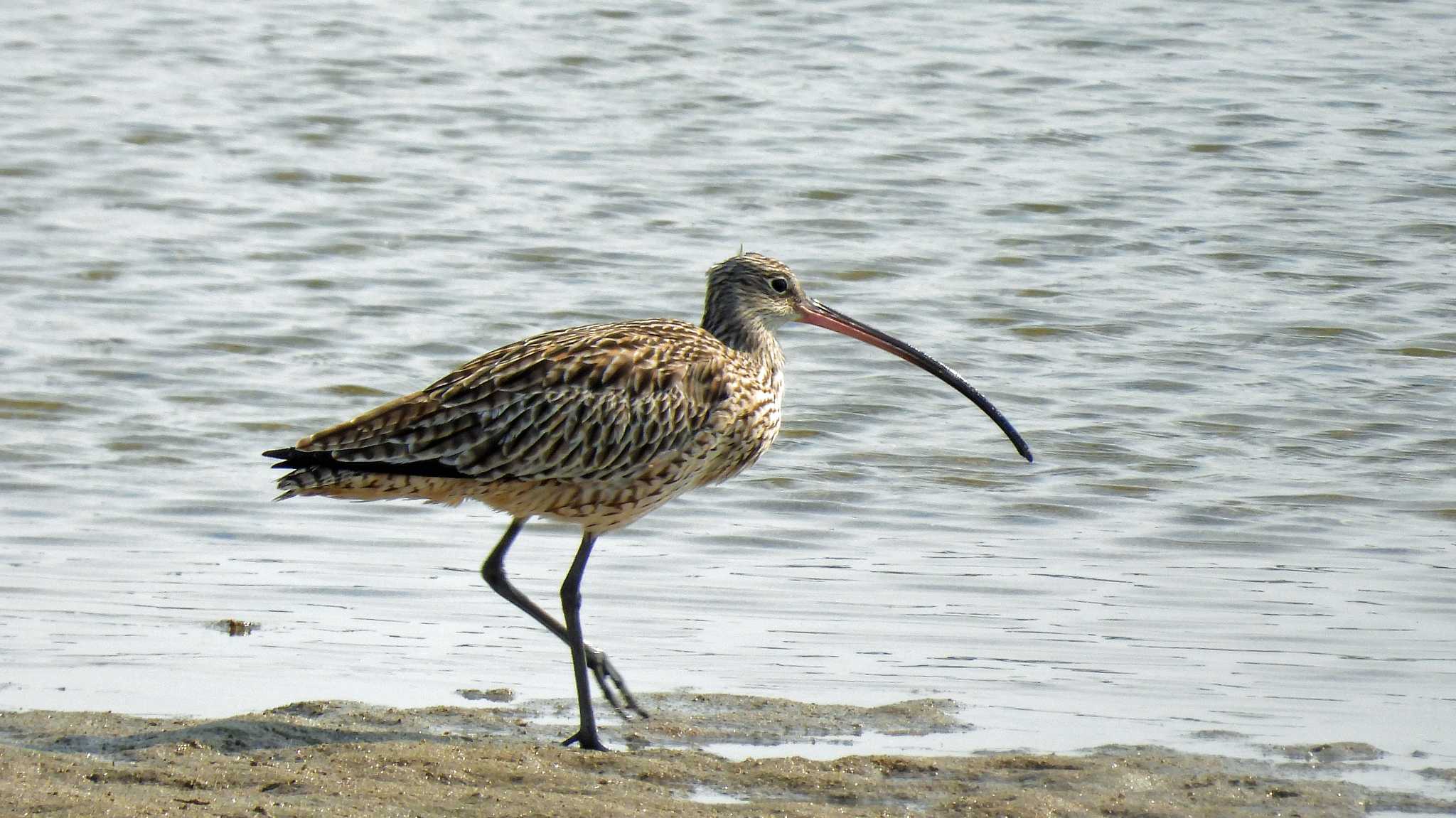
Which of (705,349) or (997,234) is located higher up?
(705,349)

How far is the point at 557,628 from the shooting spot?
6.63m

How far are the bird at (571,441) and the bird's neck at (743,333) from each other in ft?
1.05

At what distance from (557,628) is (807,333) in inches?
197

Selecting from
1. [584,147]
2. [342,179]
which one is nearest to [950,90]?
[584,147]

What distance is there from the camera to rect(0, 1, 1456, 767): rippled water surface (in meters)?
6.95

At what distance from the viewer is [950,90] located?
15.8 meters

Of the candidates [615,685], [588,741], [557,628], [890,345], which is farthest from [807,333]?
[588,741]

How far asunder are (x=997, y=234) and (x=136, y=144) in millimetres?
5604

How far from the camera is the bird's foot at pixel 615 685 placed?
633cm

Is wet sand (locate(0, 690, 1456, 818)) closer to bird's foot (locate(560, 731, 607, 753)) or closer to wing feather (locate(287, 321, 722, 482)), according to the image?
bird's foot (locate(560, 731, 607, 753))

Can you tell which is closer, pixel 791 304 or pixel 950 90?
pixel 791 304

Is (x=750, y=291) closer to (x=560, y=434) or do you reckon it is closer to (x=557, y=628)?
(x=560, y=434)

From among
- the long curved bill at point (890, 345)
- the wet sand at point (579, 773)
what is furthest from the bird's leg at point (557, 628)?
the long curved bill at point (890, 345)

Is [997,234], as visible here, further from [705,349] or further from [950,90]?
[705,349]
